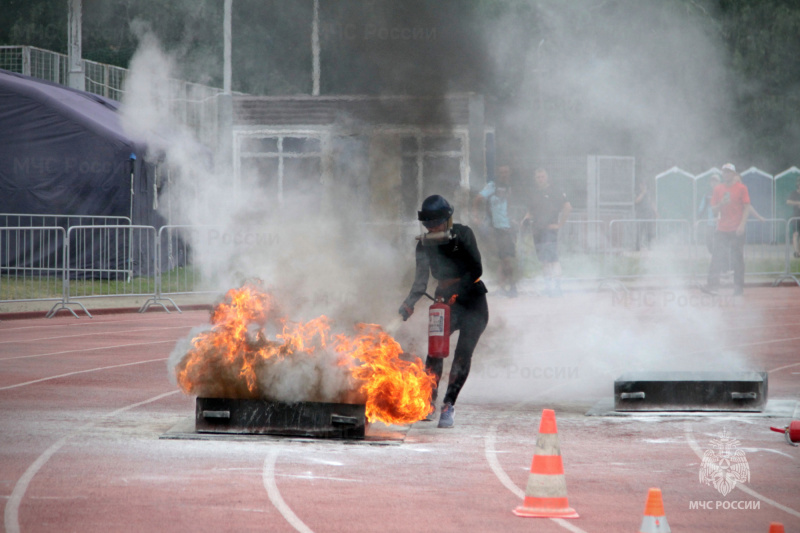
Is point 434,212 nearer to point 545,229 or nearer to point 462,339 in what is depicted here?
point 462,339

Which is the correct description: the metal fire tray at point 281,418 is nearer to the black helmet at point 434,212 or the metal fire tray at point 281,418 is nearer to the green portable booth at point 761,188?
the black helmet at point 434,212

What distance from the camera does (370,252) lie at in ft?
35.6

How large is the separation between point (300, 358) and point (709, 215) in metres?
16.4

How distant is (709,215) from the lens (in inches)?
877

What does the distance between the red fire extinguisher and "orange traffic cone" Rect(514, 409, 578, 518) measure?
8.30ft

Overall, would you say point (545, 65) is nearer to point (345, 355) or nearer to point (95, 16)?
point (345, 355)

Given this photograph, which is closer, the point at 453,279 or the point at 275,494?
the point at 275,494

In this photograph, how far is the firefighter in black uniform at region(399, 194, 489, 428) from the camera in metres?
8.30

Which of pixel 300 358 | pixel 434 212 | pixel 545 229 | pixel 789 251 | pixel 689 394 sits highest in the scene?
pixel 545 229

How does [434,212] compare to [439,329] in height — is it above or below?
above

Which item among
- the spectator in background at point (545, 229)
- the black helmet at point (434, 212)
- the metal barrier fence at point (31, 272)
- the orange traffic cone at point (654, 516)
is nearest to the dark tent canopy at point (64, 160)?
the metal barrier fence at point (31, 272)

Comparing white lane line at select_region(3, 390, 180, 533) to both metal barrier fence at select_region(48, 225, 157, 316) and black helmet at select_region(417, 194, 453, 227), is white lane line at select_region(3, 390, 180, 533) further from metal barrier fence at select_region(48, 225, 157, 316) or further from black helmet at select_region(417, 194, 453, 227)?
metal barrier fence at select_region(48, 225, 157, 316)

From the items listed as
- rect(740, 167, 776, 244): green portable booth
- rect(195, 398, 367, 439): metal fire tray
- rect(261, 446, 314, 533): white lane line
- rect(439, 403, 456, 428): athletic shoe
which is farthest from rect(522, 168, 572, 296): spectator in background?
rect(261, 446, 314, 533): white lane line

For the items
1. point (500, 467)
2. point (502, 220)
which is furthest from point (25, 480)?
point (502, 220)
